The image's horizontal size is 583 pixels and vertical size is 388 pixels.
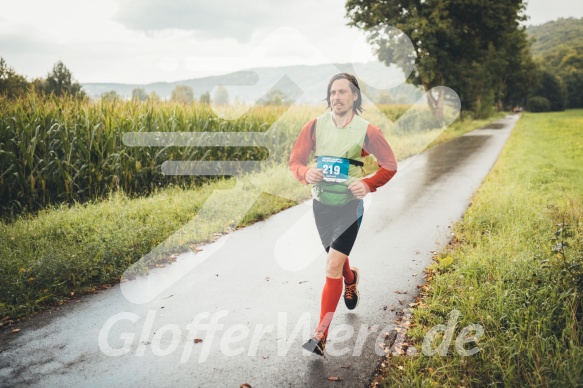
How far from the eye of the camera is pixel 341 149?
10.6ft

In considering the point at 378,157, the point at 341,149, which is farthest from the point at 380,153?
the point at 341,149

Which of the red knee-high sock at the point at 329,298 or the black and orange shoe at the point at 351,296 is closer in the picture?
the red knee-high sock at the point at 329,298

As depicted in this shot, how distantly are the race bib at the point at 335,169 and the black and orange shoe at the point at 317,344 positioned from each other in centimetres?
126

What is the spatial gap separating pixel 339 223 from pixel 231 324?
142cm

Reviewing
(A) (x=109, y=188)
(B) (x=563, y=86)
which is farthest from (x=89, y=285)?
(B) (x=563, y=86)

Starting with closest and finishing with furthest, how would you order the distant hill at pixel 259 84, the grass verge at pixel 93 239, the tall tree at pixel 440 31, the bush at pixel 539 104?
the grass verge at pixel 93 239 → the distant hill at pixel 259 84 → the tall tree at pixel 440 31 → the bush at pixel 539 104

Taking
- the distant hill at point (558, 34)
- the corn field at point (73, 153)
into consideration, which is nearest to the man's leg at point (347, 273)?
the corn field at point (73, 153)

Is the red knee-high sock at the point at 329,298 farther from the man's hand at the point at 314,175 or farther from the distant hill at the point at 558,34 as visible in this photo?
the distant hill at the point at 558,34

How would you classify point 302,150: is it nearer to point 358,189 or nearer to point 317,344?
point 358,189

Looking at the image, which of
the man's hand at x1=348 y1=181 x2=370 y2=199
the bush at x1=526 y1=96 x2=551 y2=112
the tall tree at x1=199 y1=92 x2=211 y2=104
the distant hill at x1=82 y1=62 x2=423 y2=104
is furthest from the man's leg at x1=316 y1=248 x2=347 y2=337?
the bush at x1=526 y1=96 x2=551 y2=112

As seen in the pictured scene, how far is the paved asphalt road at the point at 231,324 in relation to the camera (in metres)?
2.98

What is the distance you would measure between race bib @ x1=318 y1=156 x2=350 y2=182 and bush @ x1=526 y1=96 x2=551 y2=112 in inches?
3906

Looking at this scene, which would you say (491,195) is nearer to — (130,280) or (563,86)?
A: (130,280)

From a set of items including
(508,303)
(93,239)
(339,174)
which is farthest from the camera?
(93,239)
